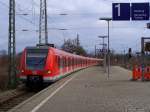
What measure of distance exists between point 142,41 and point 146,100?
645 inches

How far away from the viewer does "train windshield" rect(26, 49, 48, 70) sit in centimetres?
3200

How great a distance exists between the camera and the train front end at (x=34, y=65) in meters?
31.7

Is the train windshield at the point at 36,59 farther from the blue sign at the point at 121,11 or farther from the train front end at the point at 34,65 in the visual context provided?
the blue sign at the point at 121,11

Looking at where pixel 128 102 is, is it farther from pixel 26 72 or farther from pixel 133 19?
pixel 133 19

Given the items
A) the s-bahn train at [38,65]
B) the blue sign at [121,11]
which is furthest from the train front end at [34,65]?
the blue sign at [121,11]

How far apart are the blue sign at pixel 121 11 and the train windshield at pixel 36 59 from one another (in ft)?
30.3

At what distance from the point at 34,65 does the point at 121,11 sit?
1066 centimetres

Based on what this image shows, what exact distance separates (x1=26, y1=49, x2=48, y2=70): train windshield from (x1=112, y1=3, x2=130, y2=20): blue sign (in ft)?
30.3

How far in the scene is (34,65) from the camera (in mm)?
32062

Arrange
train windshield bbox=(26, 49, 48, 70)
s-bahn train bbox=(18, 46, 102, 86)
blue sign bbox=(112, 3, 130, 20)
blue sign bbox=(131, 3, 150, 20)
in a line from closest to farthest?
s-bahn train bbox=(18, 46, 102, 86) → train windshield bbox=(26, 49, 48, 70) → blue sign bbox=(112, 3, 130, 20) → blue sign bbox=(131, 3, 150, 20)

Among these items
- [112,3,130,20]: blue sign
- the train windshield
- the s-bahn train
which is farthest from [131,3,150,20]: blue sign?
the train windshield

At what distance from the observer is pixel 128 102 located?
18.8 metres

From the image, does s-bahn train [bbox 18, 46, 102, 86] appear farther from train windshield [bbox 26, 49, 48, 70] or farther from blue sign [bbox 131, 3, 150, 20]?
blue sign [bbox 131, 3, 150, 20]

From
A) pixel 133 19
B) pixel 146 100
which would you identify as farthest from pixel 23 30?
pixel 146 100
